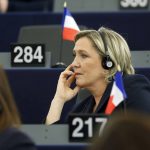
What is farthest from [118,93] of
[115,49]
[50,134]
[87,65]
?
[87,65]

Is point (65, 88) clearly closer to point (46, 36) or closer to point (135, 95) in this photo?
point (135, 95)

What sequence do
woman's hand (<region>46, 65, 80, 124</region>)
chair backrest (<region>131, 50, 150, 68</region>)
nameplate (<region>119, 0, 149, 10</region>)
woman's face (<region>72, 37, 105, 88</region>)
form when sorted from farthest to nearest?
Answer: nameplate (<region>119, 0, 149, 10</region>) → chair backrest (<region>131, 50, 150, 68</region>) → woman's hand (<region>46, 65, 80, 124</region>) → woman's face (<region>72, 37, 105, 88</region>)

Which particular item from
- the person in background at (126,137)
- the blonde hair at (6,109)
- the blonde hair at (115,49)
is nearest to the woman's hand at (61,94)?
the blonde hair at (115,49)

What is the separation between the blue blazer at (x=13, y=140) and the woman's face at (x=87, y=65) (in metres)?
1.74

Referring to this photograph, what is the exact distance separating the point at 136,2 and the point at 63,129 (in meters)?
3.20

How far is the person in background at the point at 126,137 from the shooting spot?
1250 millimetres

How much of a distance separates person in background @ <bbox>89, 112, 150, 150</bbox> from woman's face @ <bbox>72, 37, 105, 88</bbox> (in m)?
2.30

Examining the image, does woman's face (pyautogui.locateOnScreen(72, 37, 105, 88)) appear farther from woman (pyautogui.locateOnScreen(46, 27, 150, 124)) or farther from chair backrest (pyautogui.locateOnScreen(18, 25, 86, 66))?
chair backrest (pyautogui.locateOnScreen(18, 25, 86, 66))

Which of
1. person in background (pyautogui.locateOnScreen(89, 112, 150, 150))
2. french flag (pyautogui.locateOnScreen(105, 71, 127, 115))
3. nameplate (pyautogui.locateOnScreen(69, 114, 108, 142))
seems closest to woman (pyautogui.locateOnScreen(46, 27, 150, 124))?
french flag (pyautogui.locateOnScreen(105, 71, 127, 115))

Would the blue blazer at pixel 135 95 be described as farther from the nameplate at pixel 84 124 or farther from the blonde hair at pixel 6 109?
the blonde hair at pixel 6 109

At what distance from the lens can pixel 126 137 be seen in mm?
1254

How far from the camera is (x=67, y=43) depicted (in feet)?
15.8

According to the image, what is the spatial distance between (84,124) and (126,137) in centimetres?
137

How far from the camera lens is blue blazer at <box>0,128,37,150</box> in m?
1.81
